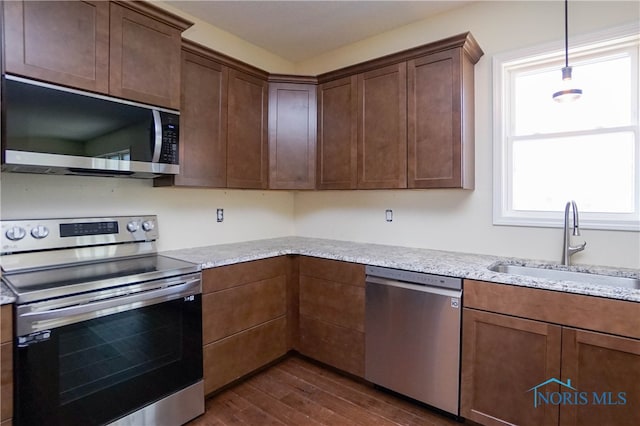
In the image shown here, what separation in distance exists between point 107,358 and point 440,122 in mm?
2400

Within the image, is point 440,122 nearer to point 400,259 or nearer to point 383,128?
point 383,128

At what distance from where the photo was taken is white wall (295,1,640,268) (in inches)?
80.1

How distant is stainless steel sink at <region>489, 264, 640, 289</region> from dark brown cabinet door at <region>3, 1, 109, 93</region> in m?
2.54

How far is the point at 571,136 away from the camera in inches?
87.0

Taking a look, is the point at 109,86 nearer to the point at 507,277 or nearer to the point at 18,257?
the point at 18,257

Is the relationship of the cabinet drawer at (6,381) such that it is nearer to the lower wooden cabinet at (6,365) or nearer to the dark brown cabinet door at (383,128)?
the lower wooden cabinet at (6,365)

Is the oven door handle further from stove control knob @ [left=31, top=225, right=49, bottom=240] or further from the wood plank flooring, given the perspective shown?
the wood plank flooring

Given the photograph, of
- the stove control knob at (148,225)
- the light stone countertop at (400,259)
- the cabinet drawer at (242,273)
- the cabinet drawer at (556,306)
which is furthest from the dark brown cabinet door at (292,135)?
the cabinet drawer at (556,306)

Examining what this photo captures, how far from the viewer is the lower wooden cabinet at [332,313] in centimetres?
237

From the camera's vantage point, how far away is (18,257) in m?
1.78

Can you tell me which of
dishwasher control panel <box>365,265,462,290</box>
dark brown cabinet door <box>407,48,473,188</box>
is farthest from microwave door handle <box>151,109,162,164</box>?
dark brown cabinet door <box>407,48,473,188</box>

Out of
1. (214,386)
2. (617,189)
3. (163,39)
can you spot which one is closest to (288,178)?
(163,39)

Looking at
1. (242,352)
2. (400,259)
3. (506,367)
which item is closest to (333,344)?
(242,352)

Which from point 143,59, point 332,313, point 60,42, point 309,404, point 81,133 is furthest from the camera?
point 332,313
